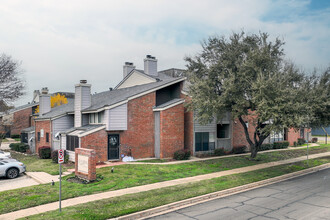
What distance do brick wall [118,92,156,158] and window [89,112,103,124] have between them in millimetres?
2192

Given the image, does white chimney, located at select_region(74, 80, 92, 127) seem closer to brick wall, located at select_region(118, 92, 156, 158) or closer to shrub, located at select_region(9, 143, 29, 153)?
brick wall, located at select_region(118, 92, 156, 158)

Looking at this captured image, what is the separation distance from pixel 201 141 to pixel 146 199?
1421cm

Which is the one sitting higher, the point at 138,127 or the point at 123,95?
the point at 123,95

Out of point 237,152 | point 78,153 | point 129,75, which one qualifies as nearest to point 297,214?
point 78,153

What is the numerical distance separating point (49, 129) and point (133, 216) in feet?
65.7

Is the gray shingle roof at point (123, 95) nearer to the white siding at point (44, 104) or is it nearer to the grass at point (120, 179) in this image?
the grass at point (120, 179)

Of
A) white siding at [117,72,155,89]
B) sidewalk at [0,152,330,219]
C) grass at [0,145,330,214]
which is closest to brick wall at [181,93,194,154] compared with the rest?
grass at [0,145,330,214]

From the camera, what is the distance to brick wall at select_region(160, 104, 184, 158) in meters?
23.2

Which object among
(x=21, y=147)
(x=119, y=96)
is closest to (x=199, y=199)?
(x=119, y=96)

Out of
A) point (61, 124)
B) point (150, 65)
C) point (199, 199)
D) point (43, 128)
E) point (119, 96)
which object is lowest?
point (199, 199)

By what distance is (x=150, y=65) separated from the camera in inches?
1342

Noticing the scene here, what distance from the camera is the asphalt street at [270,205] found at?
999cm

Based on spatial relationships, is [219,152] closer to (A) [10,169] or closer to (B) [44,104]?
(A) [10,169]

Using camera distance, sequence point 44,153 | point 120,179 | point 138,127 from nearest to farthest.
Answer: point 120,179 < point 138,127 < point 44,153
